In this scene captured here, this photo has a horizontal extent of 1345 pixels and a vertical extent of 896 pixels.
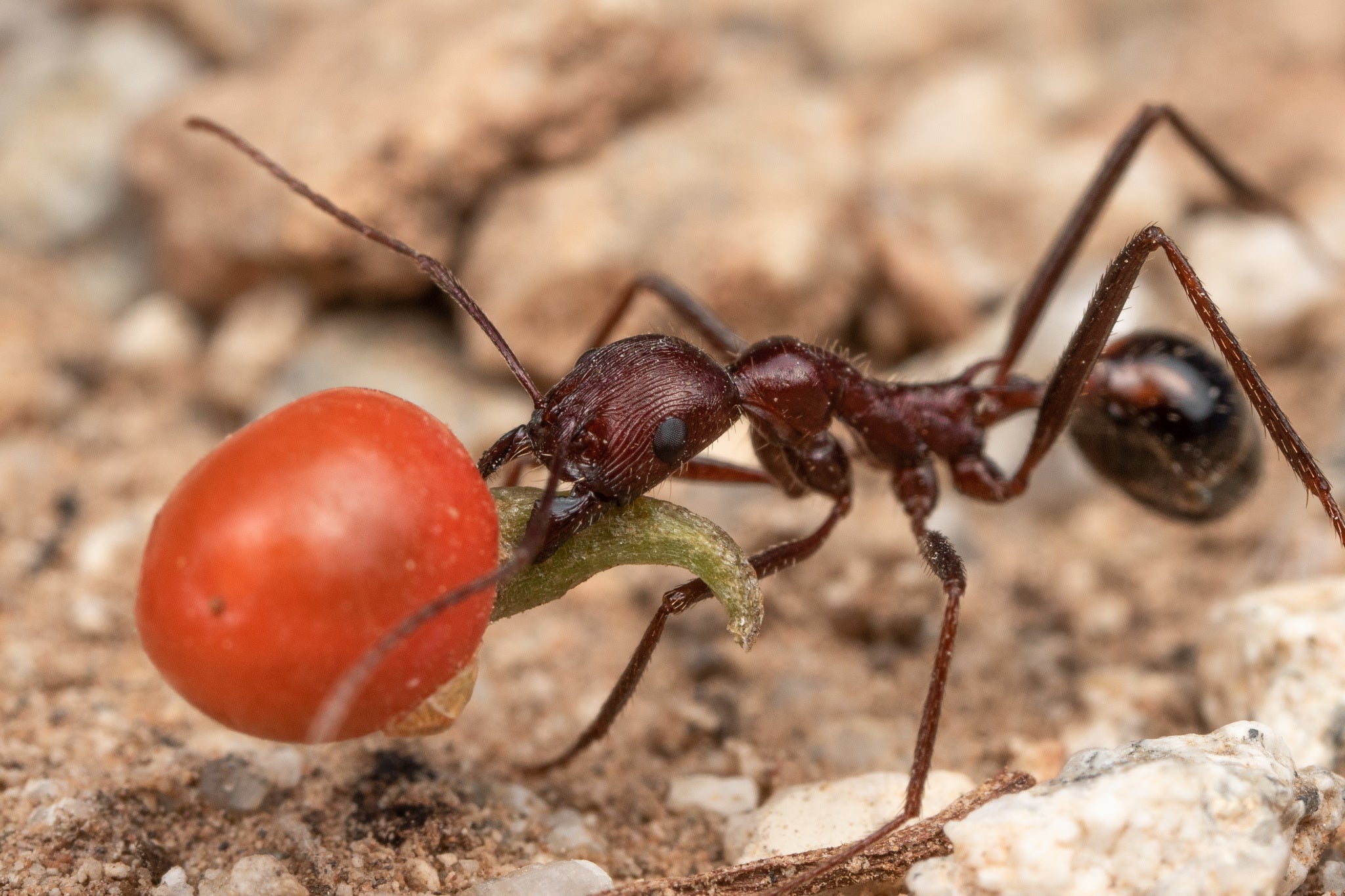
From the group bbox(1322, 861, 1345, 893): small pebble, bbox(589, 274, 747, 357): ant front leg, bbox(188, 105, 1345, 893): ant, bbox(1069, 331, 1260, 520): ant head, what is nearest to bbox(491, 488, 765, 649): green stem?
bbox(188, 105, 1345, 893): ant

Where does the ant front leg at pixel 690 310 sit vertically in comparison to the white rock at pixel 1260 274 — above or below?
below

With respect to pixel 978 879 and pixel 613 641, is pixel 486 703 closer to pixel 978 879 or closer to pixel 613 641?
pixel 613 641

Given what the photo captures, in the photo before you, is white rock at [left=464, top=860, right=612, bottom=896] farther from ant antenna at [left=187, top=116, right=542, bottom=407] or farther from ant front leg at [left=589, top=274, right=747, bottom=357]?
ant front leg at [left=589, top=274, right=747, bottom=357]

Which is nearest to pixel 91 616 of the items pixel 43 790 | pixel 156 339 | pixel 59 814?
pixel 43 790

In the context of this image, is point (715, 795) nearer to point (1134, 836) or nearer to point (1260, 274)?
point (1134, 836)

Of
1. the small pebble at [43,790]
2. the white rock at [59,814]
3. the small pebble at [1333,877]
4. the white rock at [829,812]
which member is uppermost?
the small pebble at [1333,877]

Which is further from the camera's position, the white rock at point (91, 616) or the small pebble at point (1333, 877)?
the white rock at point (91, 616)

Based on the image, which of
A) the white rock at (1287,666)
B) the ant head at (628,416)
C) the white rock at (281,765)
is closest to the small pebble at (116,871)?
the white rock at (281,765)

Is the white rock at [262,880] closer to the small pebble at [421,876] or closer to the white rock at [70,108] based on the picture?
the small pebble at [421,876]
